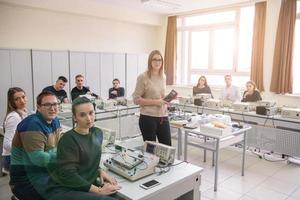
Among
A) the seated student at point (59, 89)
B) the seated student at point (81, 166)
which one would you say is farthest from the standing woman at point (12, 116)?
the seated student at point (59, 89)

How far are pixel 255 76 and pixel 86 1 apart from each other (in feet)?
13.4

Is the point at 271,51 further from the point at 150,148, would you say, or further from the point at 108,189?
the point at 108,189

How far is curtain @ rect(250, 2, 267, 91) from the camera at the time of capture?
5578 millimetres

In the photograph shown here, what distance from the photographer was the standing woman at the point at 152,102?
261cm

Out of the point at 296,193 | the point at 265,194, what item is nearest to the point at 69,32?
the point at 265,194

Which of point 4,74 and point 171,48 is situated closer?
point 4,74

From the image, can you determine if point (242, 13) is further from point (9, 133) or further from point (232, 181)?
point (9, 133)

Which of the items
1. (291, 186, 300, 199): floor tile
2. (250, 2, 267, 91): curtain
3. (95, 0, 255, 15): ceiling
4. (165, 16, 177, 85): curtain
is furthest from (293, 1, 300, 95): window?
(165, 16, 177, 85): curtain

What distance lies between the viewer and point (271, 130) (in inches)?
153

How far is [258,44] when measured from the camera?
5691 mm

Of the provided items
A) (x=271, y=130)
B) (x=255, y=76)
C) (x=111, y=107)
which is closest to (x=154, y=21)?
(x=255, y=76)

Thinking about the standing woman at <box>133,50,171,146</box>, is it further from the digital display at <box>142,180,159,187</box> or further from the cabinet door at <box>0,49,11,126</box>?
the cabinet door at <box>0,49,11,126</box>

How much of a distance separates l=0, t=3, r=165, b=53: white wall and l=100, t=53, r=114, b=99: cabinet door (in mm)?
424

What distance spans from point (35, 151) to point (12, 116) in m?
0.85
